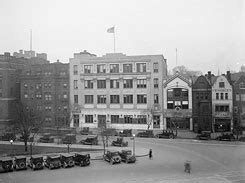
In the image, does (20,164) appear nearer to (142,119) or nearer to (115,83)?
(142,119)

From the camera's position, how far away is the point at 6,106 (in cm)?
3250

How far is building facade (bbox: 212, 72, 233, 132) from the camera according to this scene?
28766mm

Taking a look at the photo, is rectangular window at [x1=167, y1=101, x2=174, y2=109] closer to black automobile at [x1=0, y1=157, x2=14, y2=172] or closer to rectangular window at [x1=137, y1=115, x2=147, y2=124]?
rectangular window at [x1=137, y1=115, x2=147, y2=124]

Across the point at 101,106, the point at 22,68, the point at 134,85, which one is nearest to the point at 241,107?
the point at 134,85

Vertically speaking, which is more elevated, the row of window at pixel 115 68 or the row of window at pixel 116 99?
the row of window at pixel 115 68

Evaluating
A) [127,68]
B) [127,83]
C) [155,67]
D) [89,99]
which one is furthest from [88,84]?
A: [155,67]

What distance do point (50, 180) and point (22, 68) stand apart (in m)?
23.4

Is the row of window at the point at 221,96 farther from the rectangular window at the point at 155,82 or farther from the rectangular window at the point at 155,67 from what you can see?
the rectangular window at the point at 155,67

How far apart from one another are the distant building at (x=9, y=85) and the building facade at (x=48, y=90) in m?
0.73

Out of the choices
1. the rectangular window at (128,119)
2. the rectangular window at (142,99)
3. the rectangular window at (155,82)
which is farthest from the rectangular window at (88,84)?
the rectangular window at (155,82)

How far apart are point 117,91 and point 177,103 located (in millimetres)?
6375

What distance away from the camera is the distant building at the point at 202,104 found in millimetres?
29109

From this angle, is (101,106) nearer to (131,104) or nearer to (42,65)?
(131,104)

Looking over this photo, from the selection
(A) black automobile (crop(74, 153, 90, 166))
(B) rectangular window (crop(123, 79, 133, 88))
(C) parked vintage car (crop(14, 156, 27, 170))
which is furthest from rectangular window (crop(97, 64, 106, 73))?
(C) parked vintage car (crop(14, 156, 27, 170))
